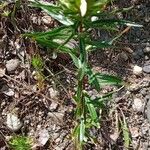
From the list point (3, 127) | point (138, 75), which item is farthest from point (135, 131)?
point (3, 127)

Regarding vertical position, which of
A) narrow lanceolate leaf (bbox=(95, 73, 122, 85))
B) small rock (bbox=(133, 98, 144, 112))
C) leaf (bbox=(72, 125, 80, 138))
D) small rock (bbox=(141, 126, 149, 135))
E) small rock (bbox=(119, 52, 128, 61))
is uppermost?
small rock (bbox=(119, 52, 128, 61))

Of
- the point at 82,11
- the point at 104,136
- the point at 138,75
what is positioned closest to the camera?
the point at 82,11

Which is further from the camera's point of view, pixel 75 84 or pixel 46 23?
pixel 46 23

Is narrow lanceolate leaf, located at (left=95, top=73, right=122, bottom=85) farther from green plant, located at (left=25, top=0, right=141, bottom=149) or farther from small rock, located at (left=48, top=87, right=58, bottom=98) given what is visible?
small rock, located at (left=48, top=87, right=58, bottom=98)

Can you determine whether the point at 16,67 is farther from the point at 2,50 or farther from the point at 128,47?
the point at 128,47

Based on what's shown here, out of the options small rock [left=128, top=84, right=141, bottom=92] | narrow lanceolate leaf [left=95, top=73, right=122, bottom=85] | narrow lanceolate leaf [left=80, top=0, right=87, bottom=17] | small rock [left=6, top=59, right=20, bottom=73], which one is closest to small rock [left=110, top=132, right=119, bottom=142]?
small rock [left=128, top=84, right=141, bottom=92]

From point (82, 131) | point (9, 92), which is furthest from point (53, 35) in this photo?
point (9, 92)

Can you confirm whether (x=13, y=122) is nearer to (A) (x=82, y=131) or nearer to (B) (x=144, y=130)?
(A) (x=82, y=131)
